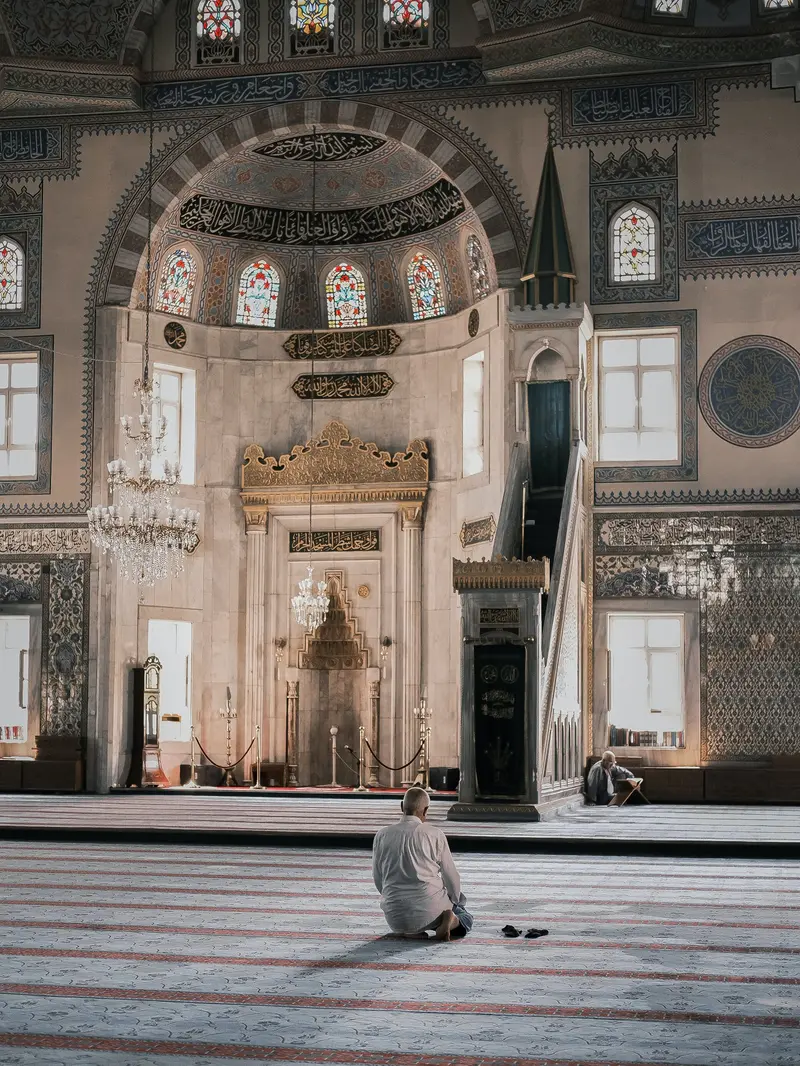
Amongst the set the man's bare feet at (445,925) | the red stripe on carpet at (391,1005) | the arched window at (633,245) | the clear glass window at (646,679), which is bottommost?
the red stripe on carpet at (391,1005)

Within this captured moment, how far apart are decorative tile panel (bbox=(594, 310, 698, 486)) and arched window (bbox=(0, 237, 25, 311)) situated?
191 inches

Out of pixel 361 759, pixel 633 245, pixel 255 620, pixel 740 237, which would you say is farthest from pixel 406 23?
pixel 361 759

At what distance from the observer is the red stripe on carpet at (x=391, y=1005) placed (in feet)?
11.5

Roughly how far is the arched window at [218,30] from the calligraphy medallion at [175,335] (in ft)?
7.44

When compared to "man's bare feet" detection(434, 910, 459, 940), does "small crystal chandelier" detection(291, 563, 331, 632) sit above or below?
above

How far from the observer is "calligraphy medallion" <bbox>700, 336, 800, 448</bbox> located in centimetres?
1174

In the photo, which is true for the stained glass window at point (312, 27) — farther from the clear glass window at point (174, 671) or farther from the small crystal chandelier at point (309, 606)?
the clear glass window at point (174, 671)

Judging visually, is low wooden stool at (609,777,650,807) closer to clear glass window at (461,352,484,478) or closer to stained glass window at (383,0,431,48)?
clear glass window at (461,352,484,478)

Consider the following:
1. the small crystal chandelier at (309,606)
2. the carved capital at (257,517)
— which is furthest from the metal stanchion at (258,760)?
the carved capital at (257,517)

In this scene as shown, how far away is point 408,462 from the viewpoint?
13.6 meters

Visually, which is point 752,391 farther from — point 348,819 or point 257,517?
point 348,819

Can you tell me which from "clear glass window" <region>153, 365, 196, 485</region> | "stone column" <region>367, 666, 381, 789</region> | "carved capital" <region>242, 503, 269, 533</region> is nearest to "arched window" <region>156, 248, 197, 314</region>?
"clear glass window" <region>153, 365, 196, 485</region>

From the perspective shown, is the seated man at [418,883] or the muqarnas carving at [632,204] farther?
the muqarnas carving at [632,204]

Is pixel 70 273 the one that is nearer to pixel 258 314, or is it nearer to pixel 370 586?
pixel 258 314
